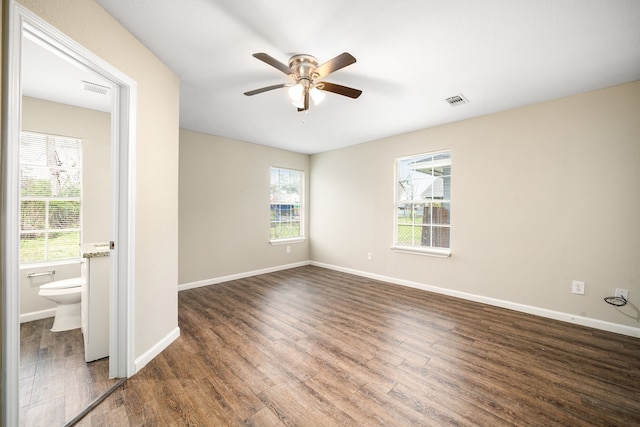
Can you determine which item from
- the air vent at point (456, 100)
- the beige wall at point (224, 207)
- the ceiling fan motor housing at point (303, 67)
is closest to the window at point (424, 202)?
the air vent at point (456, 100)

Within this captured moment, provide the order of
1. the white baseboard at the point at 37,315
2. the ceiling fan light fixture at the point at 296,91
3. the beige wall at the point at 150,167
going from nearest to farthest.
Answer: the beige wall at the point at 150,167, the ceiling fan light fixture at the point at 296,91, the white baseboard at the point at 37,315

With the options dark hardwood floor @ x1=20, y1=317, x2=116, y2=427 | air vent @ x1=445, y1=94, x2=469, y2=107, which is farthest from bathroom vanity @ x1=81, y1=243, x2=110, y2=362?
air vent @ x1=445, y1=94, x2=469, y2=107

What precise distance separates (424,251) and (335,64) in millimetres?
3078

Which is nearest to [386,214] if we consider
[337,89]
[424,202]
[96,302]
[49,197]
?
[424,202]

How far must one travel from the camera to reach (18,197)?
1.12 m

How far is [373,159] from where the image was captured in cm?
466

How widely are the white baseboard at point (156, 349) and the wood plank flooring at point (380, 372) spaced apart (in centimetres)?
5

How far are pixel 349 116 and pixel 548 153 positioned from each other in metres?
2.40

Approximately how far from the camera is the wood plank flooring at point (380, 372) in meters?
1.56

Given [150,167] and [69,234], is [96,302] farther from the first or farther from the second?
[69,234]

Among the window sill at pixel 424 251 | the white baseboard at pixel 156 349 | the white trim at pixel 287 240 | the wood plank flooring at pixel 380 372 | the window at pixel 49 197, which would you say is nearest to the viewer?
the wood plank flooring at pixel 380 372

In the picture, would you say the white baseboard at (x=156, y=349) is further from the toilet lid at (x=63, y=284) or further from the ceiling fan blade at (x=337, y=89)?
the ceiling fan blade at (x=337, y=89)

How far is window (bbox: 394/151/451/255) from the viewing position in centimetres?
384

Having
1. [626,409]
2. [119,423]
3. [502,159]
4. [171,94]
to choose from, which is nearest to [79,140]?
[171,94]
